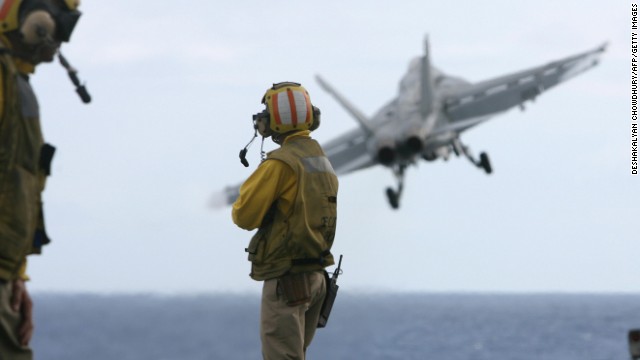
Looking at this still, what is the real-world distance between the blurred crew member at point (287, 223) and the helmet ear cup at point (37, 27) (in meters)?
2.32

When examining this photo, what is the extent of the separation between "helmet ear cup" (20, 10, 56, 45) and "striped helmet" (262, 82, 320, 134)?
2.43 metres

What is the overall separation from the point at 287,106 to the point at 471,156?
97.5 ft

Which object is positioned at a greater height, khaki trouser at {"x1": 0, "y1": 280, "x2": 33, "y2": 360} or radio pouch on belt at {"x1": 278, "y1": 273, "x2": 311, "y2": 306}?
radio pouch on belt at {"x1": 278, "y1": 273, "x2": 311, "y2": 306}

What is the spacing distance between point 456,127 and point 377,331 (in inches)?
4250

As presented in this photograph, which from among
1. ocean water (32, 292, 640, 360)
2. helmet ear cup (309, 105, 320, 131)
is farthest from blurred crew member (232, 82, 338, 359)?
ocean water (32, 292, 640, 360)

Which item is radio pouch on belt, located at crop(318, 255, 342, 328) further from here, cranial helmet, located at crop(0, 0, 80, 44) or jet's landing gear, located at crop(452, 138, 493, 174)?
jet's landing gear, located at crop(452, 138, 493, 174)

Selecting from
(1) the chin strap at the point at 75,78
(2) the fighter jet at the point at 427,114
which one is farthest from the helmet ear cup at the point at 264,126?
(2) the fighter jet at the point at 427,114

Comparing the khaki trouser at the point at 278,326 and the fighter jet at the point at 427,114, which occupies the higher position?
the fighter jet at the point at 427,114

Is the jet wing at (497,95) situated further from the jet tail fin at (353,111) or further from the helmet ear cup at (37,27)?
the helmet ear cup at (37,27)

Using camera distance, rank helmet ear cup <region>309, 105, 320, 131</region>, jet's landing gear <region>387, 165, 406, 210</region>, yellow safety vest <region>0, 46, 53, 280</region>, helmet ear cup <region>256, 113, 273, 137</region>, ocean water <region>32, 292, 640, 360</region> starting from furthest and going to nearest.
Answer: ocean water <region>32, 292, 640, 360</region>, jet's landing gear <region>387, 165, 406, 210</region>, helmet ear cup <region>309, 105, 320, 131</region>, helmet ear cup <region>256, 113, 273, 137</region>, yellow safety vest <region>0, 46, 53, 280</region>

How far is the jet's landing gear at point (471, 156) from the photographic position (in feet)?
120

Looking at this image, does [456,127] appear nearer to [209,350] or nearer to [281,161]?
[281,161]

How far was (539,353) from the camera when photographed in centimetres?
9775

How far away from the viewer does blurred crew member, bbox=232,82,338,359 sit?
7.52 m
